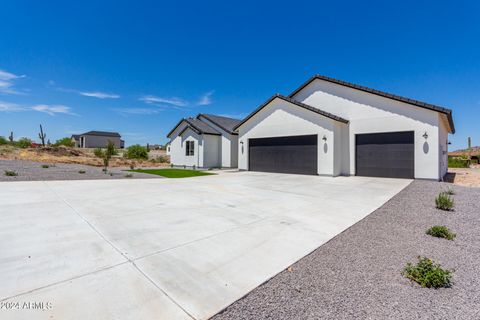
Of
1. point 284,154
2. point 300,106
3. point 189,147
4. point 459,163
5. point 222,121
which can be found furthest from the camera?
point 459,163

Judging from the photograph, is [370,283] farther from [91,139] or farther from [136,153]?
[91,139]

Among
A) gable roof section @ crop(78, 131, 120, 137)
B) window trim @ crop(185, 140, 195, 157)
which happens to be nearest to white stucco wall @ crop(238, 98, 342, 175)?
window trim @ crop(185, 140, 195, 157)

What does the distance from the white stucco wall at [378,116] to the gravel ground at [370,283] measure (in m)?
9.12

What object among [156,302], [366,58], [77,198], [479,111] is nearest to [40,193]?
[77,198]

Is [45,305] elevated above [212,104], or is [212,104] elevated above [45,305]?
[212,104]

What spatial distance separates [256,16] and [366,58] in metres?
8.81

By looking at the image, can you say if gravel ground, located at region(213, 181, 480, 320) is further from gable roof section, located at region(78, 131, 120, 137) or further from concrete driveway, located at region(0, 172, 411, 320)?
gable roof section, located at region(78, 131, 120, 137)

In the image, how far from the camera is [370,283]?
102 inches

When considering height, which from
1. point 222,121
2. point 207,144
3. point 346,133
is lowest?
point 207,144

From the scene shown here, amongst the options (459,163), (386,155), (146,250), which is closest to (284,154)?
(386,155)

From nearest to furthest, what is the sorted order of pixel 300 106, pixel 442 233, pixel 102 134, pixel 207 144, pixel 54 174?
pixel 442 233 → pixel 54 174 → pixel 300 106 → pixel 207 144 → pixel 102 134

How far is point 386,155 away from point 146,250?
46.4 feet

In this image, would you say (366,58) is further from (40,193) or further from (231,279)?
(40,193)

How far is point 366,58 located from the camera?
16.3 metres
